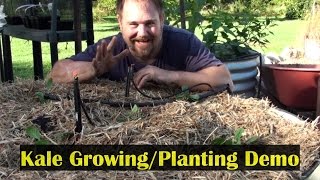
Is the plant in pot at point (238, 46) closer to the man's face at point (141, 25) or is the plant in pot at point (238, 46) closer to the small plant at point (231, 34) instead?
the small plant at point (231, 34)

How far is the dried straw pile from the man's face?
11.6 inches

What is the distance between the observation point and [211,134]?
1.40m

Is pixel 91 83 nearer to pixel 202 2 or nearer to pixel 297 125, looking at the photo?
pixel 297 125

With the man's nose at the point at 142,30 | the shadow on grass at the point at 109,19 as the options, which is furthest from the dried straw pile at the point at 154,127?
the shadow on grass at the point at 109,19

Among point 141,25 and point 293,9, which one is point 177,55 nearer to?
point 141,25

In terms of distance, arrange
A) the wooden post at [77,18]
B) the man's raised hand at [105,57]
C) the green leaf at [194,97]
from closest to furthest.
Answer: the green leaf at [194,97], the man's raised hand at [105,57], the wooden post at [77,18]

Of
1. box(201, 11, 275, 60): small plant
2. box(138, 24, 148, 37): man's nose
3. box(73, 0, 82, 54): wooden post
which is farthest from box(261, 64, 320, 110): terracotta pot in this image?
box(138, 24, 148, 37): man's nose

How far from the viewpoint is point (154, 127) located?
1408 millimetres

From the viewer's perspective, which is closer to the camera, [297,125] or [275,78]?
[297,125]

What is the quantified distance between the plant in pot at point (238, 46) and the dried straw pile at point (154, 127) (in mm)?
1953

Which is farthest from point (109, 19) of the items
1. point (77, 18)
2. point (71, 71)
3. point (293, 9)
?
point (71, 71)

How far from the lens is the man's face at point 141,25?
6.41ft

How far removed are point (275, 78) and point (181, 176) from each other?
269 cm

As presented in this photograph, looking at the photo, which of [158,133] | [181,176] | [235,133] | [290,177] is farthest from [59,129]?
[290,177]
